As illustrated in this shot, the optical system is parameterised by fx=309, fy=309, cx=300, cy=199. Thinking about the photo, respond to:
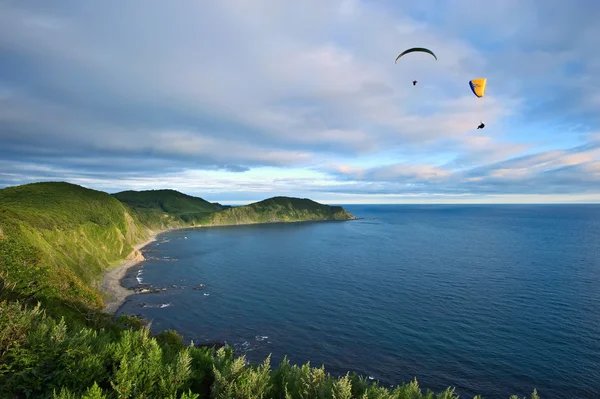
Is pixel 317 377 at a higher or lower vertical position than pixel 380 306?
higher

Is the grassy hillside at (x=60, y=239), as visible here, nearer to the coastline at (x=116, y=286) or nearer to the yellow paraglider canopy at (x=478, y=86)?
the coastline at (x=116, y=286)

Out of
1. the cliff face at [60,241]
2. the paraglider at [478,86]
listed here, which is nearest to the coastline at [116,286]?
the cliff face at [60,241]

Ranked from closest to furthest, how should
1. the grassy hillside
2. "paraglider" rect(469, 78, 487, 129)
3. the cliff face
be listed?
"paraglider" rect(469, 78, 487, 129) < the cliff face < the grassy hillside

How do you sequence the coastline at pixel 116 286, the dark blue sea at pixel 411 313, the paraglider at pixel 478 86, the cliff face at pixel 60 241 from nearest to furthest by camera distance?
1. the paraglider at pixel 478 86
2. the dark blue sea at pixel 411 313
3. the cliff face at pixel 60 241
4. the coastline at pixel 116 286

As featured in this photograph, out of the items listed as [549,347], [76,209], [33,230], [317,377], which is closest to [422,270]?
[549,347]

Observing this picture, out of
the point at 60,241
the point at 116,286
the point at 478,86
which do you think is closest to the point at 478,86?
the point at 478,86

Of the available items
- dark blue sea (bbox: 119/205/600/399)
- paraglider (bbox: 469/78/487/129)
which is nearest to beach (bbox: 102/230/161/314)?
dark blue sea (bbox: 119/205/600/399)

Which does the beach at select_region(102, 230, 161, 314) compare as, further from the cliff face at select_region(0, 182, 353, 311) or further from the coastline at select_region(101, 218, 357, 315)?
the cliff face at select_region(0, 182, 353, 311)

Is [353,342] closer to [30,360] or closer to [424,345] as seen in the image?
[424,345]
